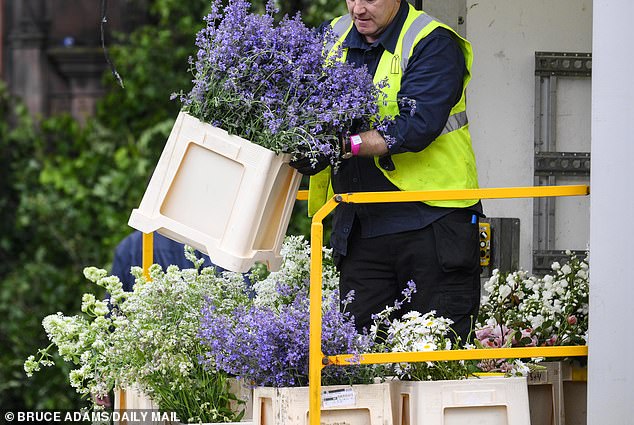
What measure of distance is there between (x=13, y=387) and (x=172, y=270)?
5.57 meters

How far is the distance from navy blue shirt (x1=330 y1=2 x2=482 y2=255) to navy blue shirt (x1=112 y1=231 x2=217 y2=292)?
2.16m

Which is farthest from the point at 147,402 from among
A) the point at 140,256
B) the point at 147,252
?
the point at 140,256

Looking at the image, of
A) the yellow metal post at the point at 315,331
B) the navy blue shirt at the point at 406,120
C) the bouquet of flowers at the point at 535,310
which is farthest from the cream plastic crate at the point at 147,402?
the bouquet of flowers at the point at 535,310

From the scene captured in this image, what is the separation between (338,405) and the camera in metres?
3.91

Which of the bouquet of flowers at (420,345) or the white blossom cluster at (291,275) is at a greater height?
the white blossom cluster at (291,275)

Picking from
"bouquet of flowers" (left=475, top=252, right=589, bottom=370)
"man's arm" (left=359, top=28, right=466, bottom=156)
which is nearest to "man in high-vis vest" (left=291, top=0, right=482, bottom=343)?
"man's arm" (left=359, top=28, right=466, bottom=156)

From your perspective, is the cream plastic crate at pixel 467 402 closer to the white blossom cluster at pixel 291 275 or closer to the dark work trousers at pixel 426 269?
the dark work trousers at pixel 426 269

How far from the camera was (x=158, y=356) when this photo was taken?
4.33m

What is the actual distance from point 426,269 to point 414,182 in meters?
0.30

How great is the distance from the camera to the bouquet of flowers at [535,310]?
466cm

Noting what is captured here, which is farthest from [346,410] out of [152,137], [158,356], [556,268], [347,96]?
[152,137]

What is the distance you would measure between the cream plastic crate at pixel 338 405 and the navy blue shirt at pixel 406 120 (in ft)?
2.60

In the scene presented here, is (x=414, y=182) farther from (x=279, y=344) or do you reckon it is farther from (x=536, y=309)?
(x=279, y=344)

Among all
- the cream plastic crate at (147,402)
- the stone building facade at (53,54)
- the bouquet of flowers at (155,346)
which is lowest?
the cream plastic crate at (147,402)
